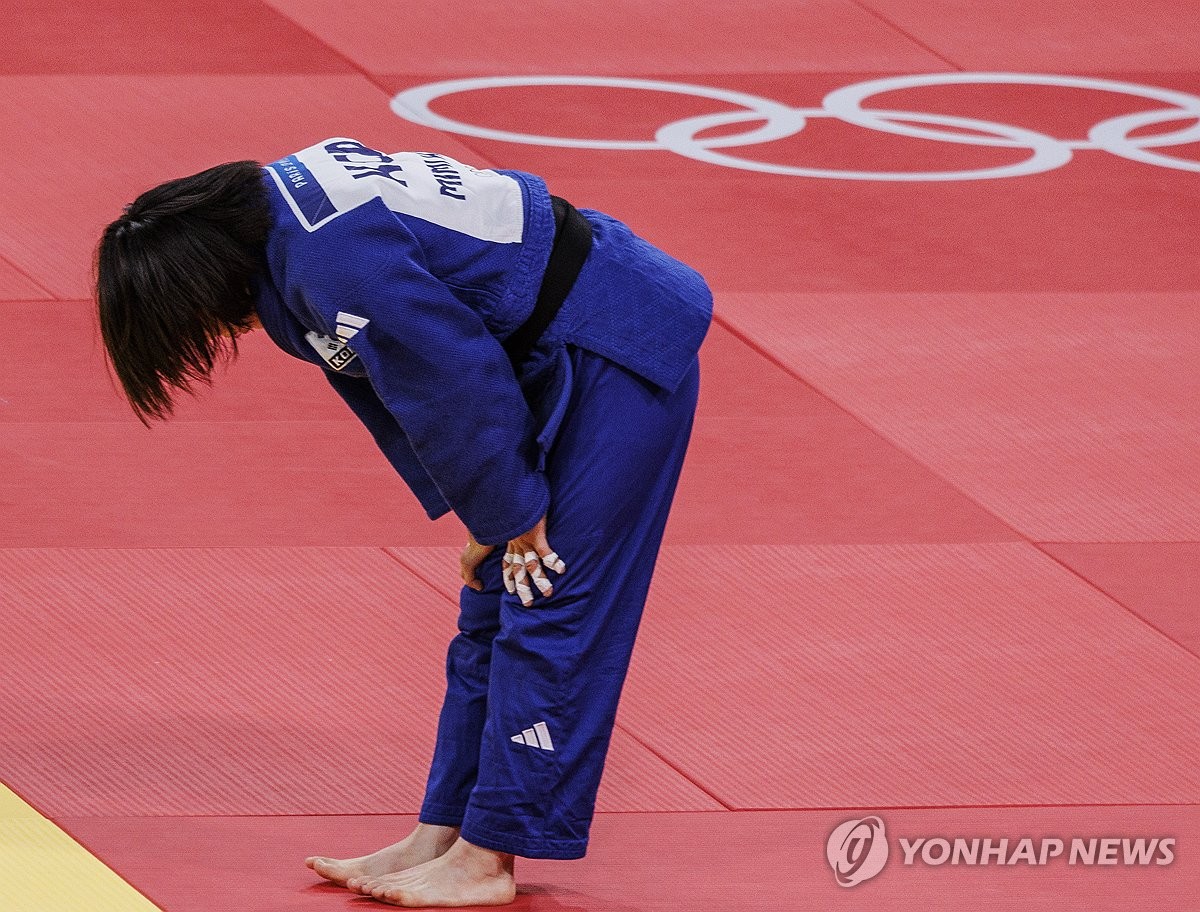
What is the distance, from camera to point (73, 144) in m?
8.65

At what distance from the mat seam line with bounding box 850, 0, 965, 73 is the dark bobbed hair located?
729 cm

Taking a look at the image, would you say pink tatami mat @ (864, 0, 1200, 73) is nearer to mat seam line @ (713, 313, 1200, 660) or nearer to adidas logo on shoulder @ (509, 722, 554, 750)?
mat seam line @ (713, 313, 1200, 660)

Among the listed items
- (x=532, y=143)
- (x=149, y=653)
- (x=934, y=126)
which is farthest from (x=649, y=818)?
(x=934, y=126)

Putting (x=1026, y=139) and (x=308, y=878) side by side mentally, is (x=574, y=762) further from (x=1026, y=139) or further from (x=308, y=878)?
(x=1026, y=139)

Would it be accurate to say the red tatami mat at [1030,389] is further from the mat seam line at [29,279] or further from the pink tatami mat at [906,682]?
the mat seam line at [29,279]

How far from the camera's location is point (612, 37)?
10586 millimetres

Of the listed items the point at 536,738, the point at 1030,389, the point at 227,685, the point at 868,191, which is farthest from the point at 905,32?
the point at 536,738

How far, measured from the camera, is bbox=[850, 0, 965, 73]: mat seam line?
1033 centimetres

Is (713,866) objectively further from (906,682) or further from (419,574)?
(419,574)

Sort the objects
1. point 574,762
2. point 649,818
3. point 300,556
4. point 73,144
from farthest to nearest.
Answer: point 73,144 → point 300,556 → point 649,818 → point 574,762

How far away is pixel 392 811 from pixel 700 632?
3.74 ft

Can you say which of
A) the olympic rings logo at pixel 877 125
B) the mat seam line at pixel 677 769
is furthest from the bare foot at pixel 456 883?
the olympic rings logo at pixel 877 125

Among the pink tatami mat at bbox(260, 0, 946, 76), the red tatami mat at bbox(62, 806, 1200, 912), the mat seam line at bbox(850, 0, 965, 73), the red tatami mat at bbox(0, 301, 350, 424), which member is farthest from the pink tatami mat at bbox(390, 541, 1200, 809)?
the mat seam line at bbox(850, 0, 965, 73)

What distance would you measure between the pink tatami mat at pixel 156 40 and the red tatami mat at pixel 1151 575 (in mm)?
5294
